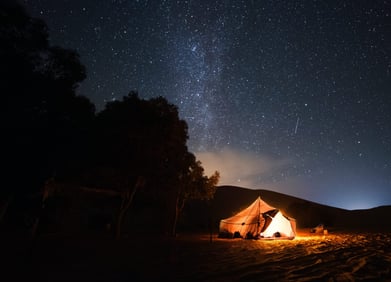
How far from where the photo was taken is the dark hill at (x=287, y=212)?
43.9 m

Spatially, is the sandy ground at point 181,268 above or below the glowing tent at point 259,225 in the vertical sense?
below

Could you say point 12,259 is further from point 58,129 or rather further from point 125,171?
point 125,171

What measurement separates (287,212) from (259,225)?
3126 centimetres

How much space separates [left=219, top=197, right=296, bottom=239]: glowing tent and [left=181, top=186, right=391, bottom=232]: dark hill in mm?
2740

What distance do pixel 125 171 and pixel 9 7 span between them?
11.0 meters

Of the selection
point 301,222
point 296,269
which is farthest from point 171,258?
point 301,222

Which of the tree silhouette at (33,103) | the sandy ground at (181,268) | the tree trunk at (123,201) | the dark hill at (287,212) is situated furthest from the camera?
the dark hill at (287,212)

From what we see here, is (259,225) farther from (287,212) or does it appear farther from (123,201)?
(287,212)

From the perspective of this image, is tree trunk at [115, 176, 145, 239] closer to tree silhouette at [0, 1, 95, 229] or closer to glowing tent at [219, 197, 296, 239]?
tree silhouette at [0, 1, 95, 229]

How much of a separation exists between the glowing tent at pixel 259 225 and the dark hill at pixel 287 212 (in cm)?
274

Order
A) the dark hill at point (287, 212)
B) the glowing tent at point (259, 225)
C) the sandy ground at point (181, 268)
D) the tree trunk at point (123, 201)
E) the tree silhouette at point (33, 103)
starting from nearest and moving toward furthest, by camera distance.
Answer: the sandy ground at point (181, 268) < the tree silhouette at point (33, 103) < the tree trunk at point (123, 201) < the glowing tent at point (259, 225) < the dark hill at point (287, 212)

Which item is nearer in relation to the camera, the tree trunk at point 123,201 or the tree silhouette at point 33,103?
the tree silhouette at point 33,103

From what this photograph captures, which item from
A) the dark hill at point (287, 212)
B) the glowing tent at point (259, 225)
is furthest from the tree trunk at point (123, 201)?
the glowing tent at point (259, 225)

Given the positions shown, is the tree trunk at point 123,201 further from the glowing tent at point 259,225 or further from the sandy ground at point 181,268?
the sandy ground at point 181,268
